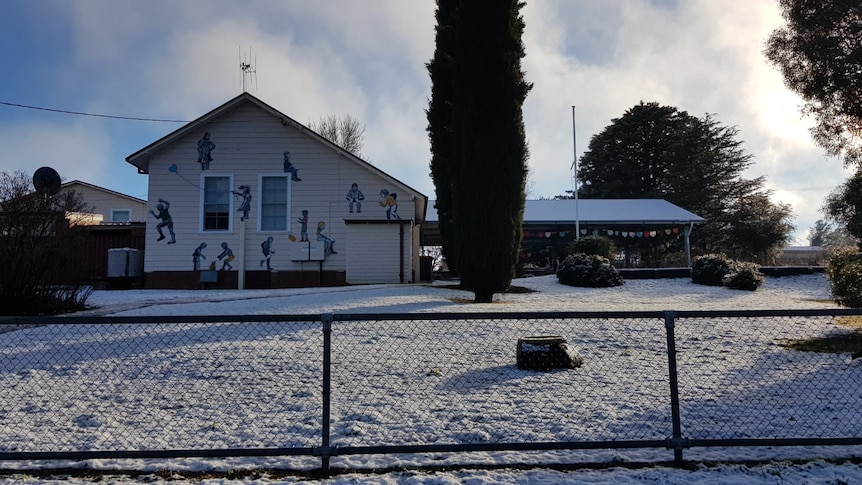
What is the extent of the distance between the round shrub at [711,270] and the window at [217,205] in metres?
17.5

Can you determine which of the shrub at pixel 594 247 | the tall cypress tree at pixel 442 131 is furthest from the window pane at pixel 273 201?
the shrub at pixel 594 247

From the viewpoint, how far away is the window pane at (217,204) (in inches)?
764

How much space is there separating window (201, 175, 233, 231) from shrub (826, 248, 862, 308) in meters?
18.0

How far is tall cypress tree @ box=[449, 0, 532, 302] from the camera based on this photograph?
45.6 ft

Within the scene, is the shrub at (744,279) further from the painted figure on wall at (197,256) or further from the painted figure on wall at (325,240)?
the painted figure on wall at (197,256)

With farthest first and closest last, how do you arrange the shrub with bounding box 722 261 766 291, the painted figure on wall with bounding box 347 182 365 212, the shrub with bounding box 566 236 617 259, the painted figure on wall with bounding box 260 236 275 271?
the shrub with bounding box 566 236 617 259
the painted figure on wall with bounding box 347 182 365 212
the painted figure on wall with bounding box 260 236 275 271
the shrub with bounding box 722 261 766 291

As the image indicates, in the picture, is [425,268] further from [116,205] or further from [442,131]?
[116,205]

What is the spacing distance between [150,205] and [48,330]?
35.7 ft

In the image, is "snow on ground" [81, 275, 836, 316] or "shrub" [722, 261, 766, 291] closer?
"snow on ground" [81, 275, 836, 316]

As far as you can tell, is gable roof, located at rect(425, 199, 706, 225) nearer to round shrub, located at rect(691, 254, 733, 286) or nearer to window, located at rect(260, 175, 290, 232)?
round shrub, located at rect(691, 254, 733, 286)

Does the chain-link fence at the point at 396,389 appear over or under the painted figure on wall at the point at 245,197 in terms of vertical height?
under

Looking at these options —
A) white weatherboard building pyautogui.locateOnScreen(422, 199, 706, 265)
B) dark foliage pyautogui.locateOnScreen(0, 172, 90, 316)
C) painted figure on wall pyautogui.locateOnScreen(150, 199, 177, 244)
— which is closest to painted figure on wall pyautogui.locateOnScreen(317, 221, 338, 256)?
painted figure on wall pyautogui.locateOnScreen(150, 199, 177, 244)

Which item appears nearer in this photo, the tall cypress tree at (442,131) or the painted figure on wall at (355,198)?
the painted figure on wall at (355,198)

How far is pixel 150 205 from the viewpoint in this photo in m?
19.3
